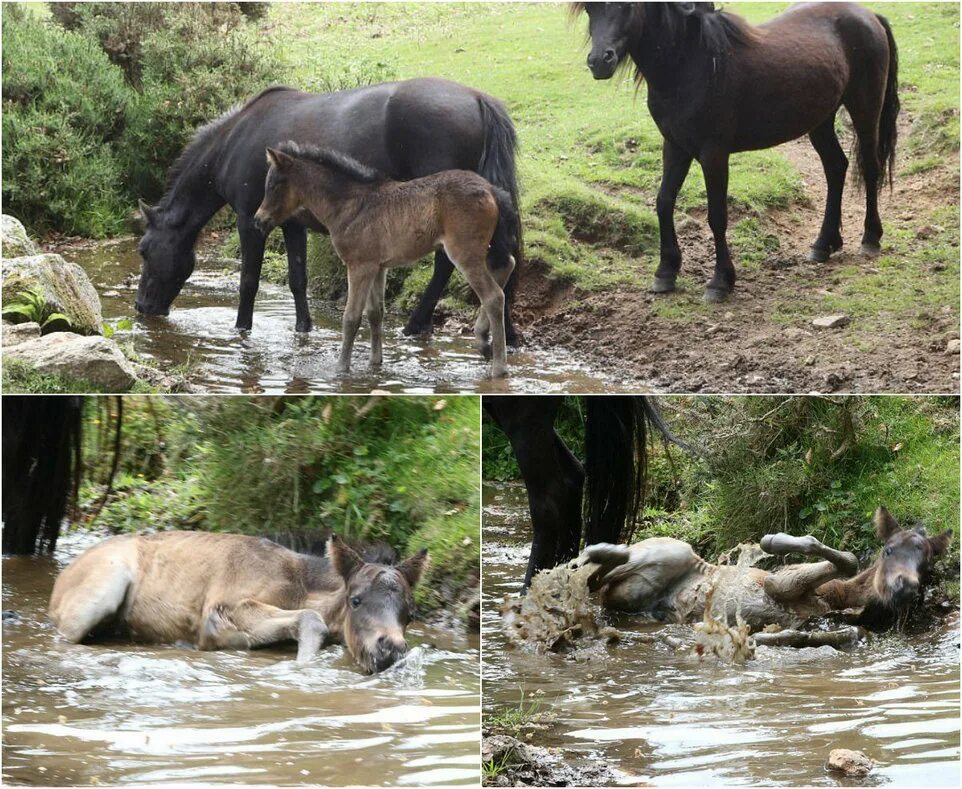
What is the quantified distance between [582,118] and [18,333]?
25.5 ft

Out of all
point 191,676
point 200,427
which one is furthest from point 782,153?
point 191,676

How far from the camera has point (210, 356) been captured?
782cm

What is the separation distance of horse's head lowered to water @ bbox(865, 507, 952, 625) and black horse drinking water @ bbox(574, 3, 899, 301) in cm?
324

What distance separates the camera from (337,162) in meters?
7.35

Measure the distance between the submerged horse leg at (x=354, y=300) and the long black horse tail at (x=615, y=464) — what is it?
2.04m

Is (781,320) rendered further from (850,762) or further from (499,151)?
(850,762)

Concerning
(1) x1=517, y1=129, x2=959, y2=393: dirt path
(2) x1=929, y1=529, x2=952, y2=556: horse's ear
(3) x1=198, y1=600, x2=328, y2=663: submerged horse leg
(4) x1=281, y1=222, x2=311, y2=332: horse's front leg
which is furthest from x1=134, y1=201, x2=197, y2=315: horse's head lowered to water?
(2) x1=929, y1=529, x2=952, y2=556: horse's ear

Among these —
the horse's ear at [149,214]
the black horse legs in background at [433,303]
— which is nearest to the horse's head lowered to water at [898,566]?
the black horse legs in background at [433,303]

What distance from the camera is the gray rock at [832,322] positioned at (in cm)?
773

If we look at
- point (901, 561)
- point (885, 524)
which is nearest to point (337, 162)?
point (885, 524)

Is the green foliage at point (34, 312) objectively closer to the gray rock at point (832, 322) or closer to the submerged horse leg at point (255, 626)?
the submerged horse leg at point (255, 626)

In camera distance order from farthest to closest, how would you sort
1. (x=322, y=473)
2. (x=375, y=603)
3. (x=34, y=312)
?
1. (x=34, y=312)
2. (x=322, y=473)
3. (x=375, y=603)

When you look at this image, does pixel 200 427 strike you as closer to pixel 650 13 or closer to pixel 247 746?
pixel 247 746

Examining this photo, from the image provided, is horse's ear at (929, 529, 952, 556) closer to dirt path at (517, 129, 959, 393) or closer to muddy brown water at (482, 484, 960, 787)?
muddy brown water at (482, 484, 960, 787)
